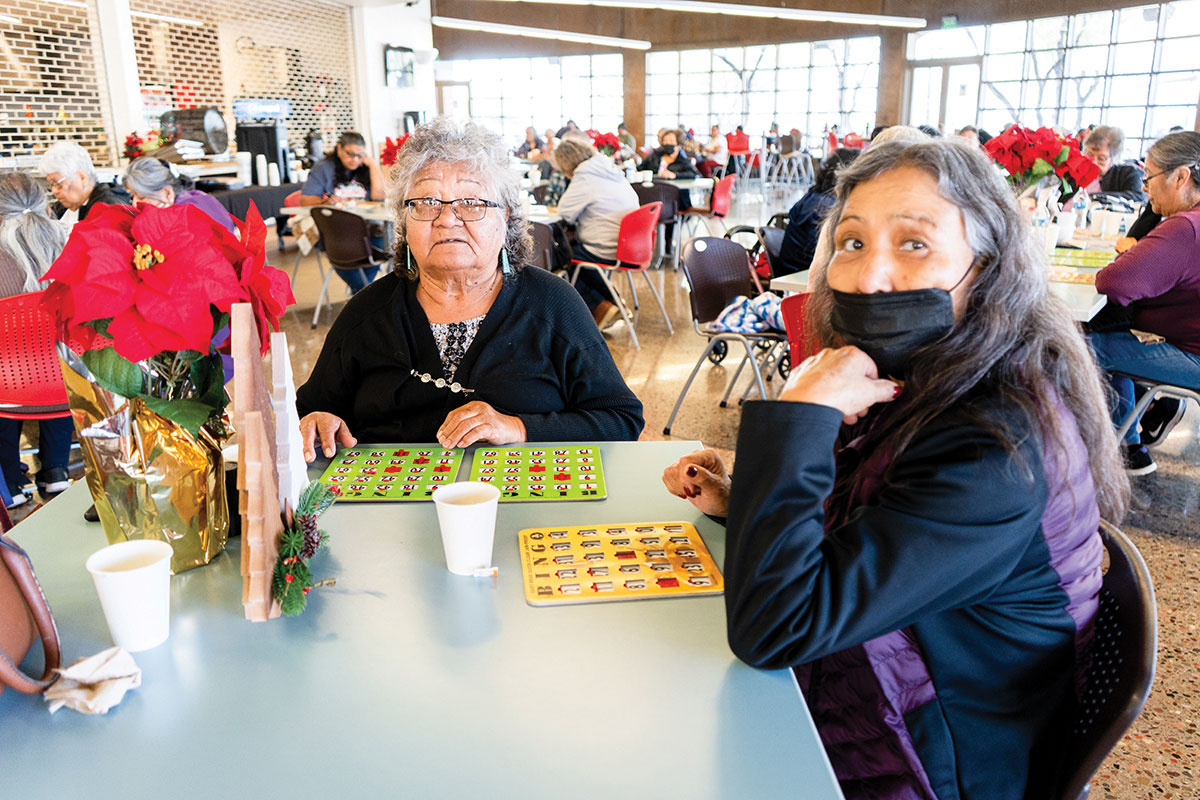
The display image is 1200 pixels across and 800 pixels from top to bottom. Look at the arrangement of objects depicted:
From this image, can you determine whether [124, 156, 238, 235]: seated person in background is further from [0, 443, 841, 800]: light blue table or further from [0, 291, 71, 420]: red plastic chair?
[0, 443, 841, 800]: light blue table

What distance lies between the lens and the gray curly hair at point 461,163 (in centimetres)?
196

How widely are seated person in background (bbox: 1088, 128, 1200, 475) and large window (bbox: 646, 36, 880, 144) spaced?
14989mm

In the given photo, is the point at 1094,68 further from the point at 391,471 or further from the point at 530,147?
the point at 391,471

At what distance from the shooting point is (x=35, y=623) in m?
0.95

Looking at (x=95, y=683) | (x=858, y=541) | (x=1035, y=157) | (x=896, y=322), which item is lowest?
(x=95, y=683)

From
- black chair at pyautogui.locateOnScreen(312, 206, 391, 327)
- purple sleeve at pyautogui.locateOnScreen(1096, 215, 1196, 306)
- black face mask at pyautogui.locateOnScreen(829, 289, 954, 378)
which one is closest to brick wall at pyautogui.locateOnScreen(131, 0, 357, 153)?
black chair at pyautogui.locateOnScreen(312, 206, 391, 327)

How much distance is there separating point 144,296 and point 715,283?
3.22 m

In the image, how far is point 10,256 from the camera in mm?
3369

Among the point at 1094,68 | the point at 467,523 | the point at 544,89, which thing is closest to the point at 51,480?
the point at 467,523

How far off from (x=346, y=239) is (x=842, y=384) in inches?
220

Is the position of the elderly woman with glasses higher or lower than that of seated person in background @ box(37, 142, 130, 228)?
lower

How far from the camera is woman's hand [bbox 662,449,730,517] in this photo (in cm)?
135

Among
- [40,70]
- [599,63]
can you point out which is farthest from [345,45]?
[599,63]

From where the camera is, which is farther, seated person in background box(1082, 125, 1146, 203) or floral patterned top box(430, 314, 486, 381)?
seated person in background box(1082, 125, 1146, 203)
